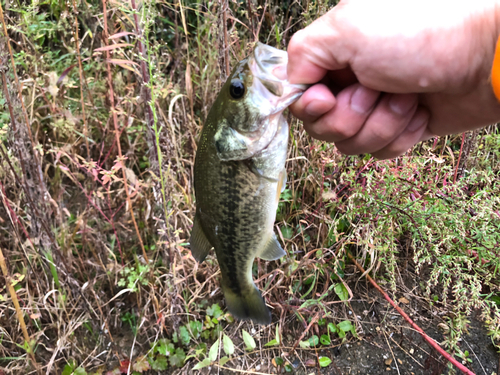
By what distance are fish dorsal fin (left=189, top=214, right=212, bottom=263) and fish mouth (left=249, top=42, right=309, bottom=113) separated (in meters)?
0.58

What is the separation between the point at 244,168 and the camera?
4.11ft

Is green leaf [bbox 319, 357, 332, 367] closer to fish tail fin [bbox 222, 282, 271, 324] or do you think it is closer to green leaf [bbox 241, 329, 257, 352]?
green leaf [bbox 241, 329, 257, 352]

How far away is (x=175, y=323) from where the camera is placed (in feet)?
7.19

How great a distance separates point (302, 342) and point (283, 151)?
1.54 metres

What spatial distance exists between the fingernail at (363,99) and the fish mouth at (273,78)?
0.67 ft

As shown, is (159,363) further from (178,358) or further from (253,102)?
(253,102)

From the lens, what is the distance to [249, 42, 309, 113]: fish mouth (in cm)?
109

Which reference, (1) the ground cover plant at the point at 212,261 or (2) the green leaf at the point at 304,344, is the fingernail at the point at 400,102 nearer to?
(1) the ground cover plant at the point at 212,261

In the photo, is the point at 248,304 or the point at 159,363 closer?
the point at 248,304

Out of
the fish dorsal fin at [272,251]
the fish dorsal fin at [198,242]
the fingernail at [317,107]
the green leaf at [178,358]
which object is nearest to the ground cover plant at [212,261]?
the green leaf at [178,358]

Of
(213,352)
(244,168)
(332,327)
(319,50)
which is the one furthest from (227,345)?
(319,50)

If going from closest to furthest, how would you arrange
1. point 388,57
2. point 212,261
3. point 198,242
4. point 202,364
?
1. point 388,57
2. point 198,242
3. point 202,364
4. point 212,261

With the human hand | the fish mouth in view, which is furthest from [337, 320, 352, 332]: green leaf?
the fish mouth

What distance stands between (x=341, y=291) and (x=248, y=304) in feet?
3.68
